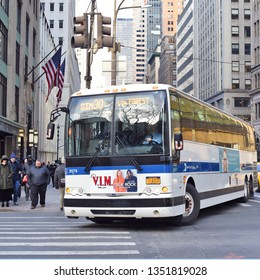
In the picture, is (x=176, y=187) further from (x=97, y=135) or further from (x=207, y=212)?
(x=207, y=212)

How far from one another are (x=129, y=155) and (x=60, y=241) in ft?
8.54

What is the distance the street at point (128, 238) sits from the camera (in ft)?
27.5

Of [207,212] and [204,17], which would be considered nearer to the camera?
[207,212]

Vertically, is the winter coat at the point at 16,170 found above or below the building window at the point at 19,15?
below

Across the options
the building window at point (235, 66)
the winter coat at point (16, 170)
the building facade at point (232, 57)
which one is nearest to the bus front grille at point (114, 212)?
the winter coat at point (16, 170)

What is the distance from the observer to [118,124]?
11.5 meters

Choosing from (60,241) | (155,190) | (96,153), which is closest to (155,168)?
(155,190)

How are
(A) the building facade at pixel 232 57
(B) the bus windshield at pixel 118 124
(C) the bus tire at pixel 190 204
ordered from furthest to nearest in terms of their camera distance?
(A) the building facade at pixel 232 57
(C) the bus tire at pixel 190 204
(B) the bus windshield at pixel 118 124

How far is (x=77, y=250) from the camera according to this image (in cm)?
873

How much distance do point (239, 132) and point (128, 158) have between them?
9438 mm

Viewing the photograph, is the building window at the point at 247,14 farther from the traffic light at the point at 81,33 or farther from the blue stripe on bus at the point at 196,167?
the blue stripe on bus at the point at 196,167

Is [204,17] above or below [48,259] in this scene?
above

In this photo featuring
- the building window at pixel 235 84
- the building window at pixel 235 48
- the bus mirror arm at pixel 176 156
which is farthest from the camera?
the building window at pixel 235 48
